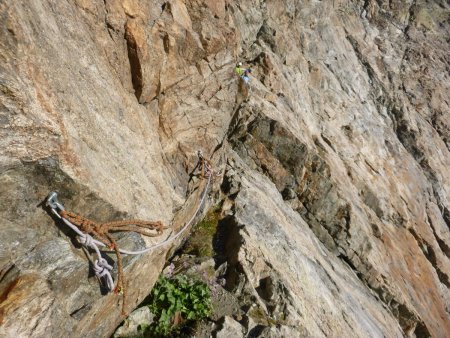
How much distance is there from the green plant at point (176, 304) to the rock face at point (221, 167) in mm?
468

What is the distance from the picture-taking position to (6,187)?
164 inches

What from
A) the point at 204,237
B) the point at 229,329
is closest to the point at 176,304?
the point at 229,329

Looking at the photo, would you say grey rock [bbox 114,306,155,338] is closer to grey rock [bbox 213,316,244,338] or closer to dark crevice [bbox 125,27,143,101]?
grey rock [bbox 213,316,244,338]

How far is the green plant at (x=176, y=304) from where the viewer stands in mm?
6793

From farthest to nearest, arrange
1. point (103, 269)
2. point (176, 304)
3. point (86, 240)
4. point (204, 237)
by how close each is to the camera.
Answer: point (204, 237), point (176, 304), point (103, 269), point (86, 240)

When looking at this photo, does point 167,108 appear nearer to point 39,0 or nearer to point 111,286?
point 39,0

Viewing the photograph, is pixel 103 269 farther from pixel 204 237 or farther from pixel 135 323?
pixel 204 237

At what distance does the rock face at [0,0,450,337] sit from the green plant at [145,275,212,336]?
468 mm

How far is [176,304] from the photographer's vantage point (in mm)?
7172

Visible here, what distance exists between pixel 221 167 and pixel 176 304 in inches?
194

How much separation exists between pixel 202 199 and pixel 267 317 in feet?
11.3

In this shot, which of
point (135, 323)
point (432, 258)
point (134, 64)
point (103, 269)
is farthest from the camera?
point (432, 258)

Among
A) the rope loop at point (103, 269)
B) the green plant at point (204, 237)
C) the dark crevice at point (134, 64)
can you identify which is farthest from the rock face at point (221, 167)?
the green plant at point (204, 237)

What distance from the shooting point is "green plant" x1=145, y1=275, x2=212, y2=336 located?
267 inches
